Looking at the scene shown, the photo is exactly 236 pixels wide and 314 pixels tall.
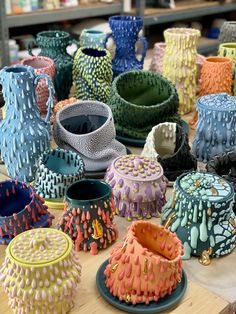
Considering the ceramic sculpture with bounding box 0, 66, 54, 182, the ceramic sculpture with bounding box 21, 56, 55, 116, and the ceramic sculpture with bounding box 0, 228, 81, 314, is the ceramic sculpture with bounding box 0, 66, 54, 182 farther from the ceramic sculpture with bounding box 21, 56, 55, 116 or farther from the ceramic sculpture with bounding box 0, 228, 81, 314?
the ceramic sculpture with bounding box 0, 228, 81, 314

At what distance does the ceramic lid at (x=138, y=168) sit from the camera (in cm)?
87

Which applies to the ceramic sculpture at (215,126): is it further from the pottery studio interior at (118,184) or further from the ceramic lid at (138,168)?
the ceramic lid at (138,168)

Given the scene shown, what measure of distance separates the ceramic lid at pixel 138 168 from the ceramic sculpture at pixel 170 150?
3.1 inches

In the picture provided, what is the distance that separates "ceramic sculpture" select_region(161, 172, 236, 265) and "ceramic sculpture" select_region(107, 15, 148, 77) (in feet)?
2.13

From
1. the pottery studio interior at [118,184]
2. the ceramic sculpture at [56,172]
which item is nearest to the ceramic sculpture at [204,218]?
the pottery studio interior at [118,184]

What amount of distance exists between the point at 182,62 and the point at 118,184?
569 mm

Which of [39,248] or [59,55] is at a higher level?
[59,55]

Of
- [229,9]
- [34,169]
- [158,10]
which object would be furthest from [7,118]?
[229,9]

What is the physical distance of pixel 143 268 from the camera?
67 centimetres

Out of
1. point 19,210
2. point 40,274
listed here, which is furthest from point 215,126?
point 40,274

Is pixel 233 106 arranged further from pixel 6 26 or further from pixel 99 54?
pixel 6 26

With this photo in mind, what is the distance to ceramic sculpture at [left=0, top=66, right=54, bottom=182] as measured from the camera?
93 centimetres

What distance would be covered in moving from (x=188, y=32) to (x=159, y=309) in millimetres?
918

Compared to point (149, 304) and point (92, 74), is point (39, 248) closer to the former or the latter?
point (149, 304)
